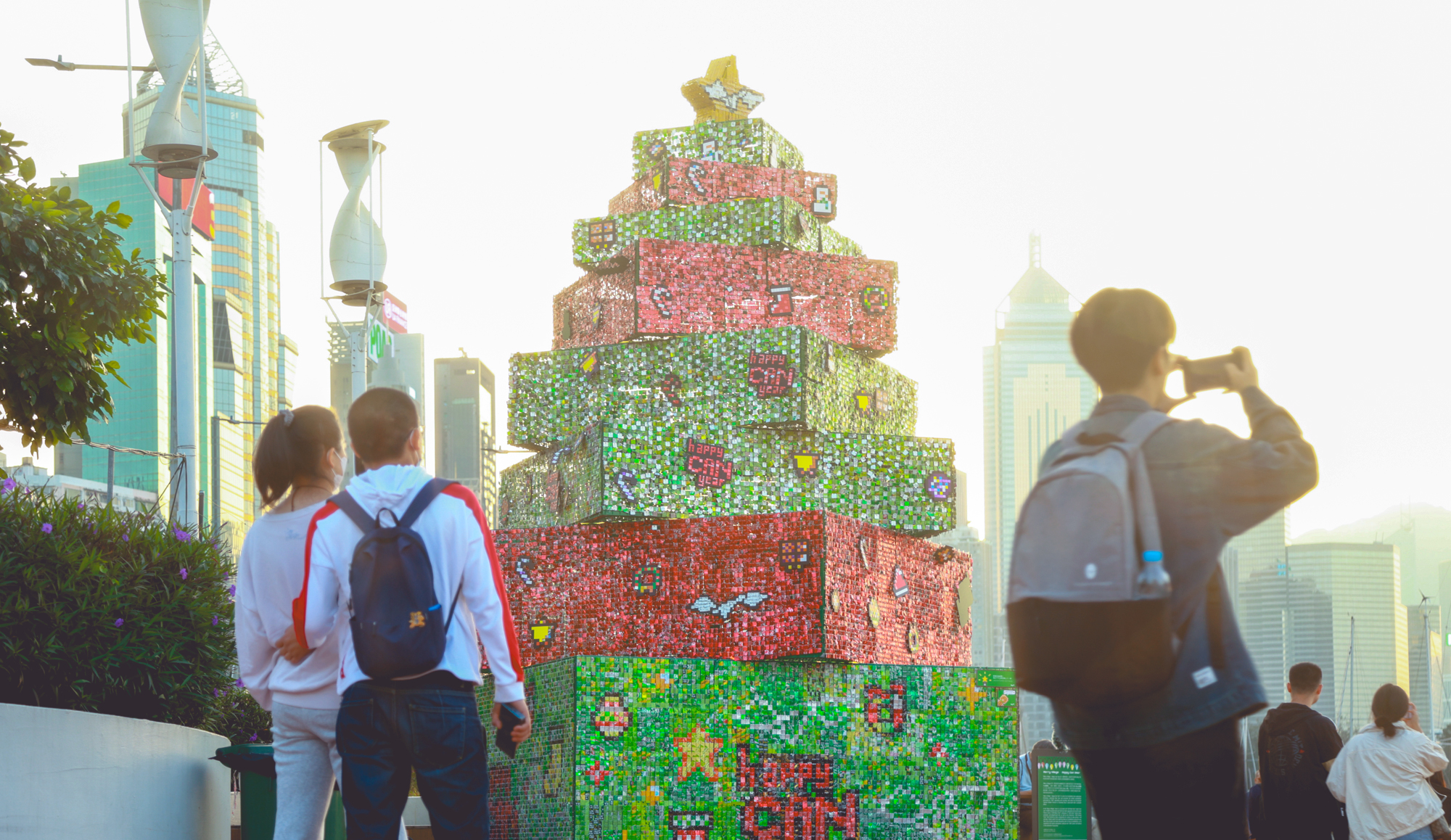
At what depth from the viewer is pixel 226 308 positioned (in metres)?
132

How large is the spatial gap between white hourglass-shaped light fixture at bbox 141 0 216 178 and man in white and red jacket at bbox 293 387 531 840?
15615 millimetres

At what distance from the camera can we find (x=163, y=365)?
11612 cm

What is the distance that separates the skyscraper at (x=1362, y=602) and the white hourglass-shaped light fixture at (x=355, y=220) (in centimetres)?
15044

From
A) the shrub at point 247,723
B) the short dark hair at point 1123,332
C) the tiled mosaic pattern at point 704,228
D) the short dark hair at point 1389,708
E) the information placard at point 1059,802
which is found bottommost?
the information placard at point 1059,802

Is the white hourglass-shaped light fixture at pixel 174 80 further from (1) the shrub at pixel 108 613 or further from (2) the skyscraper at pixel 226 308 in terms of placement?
(2) the skyscraper at pixel 226 308

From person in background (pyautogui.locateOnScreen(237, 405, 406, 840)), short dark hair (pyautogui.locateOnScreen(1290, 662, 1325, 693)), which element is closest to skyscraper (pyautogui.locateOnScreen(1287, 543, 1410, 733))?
short dark hair (pyautogui.locateOnScreen(1290, 662, 1325, 693))

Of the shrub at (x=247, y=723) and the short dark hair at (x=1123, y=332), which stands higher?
the short dark hair at (x=1123, y=332)

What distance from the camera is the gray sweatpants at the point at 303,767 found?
4828 mm

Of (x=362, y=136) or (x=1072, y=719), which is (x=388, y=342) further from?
(x=1072, y=719)

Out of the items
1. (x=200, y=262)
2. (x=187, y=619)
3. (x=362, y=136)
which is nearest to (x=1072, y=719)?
(x=187, y=619)

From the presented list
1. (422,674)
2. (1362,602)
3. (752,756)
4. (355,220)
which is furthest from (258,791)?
(1362,602)

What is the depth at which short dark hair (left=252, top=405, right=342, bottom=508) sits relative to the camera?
508cm

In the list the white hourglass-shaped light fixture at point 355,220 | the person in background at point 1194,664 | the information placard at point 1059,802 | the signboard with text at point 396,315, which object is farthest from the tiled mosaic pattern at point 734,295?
the signboard with text at point 396,315

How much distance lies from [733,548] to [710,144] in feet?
12.9
